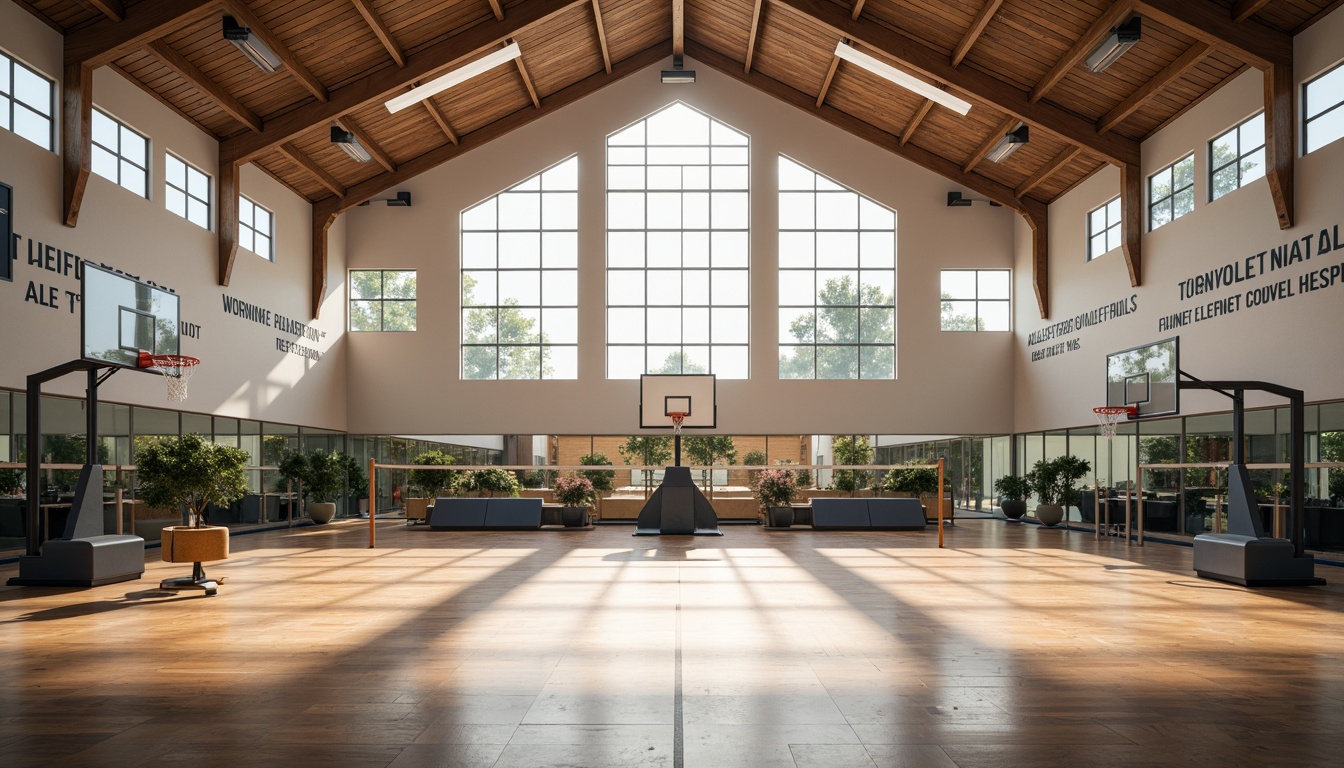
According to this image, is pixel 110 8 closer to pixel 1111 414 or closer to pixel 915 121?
pixel 915 121

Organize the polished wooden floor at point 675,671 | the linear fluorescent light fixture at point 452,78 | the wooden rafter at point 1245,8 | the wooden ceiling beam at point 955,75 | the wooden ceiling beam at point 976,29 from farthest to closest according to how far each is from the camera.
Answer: the linear fluorescent light fixture at point 452,78 → the wooden ceiling beam at point 955,75 → the wooden ceiling beam at point 976,29 → the wooden rafter at point 1245,8 → the polished wooden floor at point 675,671

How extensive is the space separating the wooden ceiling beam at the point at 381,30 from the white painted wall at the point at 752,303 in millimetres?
6052

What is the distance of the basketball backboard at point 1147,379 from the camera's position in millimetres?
12977

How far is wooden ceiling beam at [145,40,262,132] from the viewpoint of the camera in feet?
46.5

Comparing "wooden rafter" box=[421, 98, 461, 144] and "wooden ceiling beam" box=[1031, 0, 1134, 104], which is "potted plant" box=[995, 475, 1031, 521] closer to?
"wooden ceiling beam" box=[1031, 0, 1134, 104]

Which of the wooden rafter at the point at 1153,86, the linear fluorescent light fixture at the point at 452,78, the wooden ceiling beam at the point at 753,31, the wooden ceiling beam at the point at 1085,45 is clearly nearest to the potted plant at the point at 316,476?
the linear fluorescent light fixture at the point at 452,78

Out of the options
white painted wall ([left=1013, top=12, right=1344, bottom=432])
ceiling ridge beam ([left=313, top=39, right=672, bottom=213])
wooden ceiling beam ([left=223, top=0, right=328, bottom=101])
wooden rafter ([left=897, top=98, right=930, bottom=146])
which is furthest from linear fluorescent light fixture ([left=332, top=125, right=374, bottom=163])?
white painted wall ([left=1013, top=12, right=1344, bottom=432])

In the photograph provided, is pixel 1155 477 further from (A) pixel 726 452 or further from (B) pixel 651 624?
(B) pixel 651 624

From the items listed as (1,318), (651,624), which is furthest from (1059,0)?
(1,318)

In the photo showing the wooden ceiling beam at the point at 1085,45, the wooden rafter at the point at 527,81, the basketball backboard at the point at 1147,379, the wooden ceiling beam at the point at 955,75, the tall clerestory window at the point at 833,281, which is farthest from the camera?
the tall clerestory window at the point at 833,281

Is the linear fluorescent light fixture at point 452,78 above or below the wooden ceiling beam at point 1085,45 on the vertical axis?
above

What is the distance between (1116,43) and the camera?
1345 centimetres

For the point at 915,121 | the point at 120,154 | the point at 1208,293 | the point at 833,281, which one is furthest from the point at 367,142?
the point at 1208,293

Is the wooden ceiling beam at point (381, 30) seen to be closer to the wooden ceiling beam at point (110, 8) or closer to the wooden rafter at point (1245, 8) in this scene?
the wooden ceiling beam at point (110, 8)
